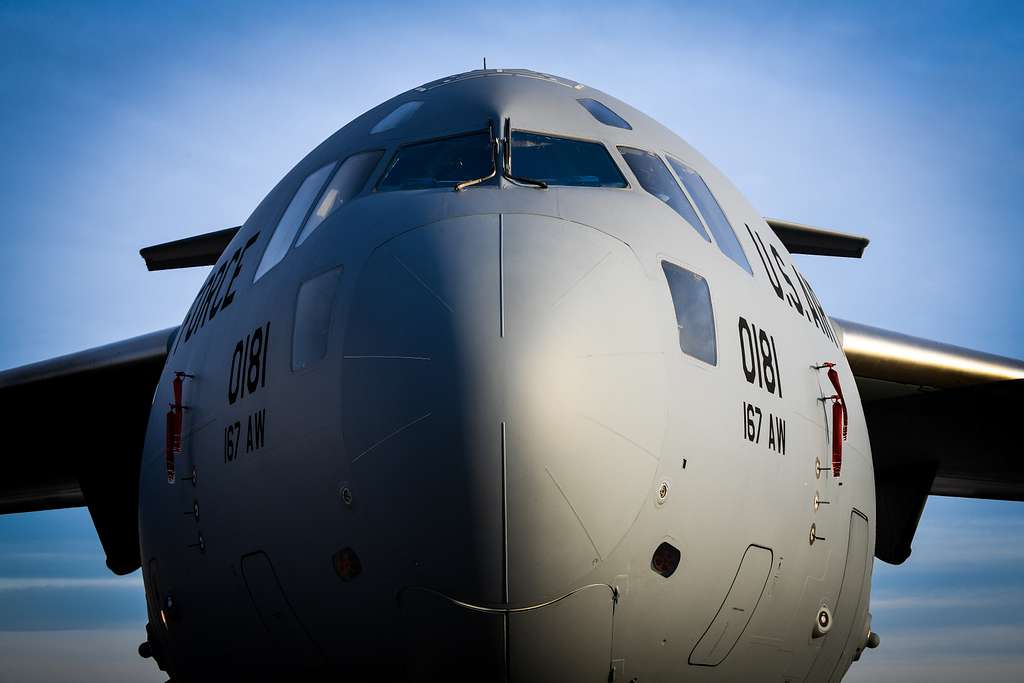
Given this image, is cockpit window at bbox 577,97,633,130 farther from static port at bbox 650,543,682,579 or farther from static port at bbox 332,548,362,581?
static port at bbox 332,548,362,581

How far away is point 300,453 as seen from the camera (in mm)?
3789

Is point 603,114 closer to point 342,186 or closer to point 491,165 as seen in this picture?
point 491,165

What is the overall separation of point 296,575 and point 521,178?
1.91 meters

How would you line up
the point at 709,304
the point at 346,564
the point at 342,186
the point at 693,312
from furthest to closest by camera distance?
the point at 342,186, the point at 709,304, the point at 693,312, the point at 346,564

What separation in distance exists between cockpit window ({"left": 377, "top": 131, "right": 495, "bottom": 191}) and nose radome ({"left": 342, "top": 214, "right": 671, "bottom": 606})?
1.08 meters

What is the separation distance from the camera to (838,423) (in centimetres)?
504

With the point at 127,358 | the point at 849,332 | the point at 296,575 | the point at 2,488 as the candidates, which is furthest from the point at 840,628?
the point at 2,488

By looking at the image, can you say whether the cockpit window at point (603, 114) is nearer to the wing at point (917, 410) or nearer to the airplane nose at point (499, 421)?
the airplane nose at point (499, 421)

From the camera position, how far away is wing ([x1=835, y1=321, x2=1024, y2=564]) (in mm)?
9398

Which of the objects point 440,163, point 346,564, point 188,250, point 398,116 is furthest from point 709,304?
point 188,250

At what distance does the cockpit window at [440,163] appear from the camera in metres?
4.68

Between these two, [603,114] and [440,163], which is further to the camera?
[603,114]

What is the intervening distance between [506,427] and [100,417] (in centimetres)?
809

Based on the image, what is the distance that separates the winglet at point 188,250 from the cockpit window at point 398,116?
447 cm
